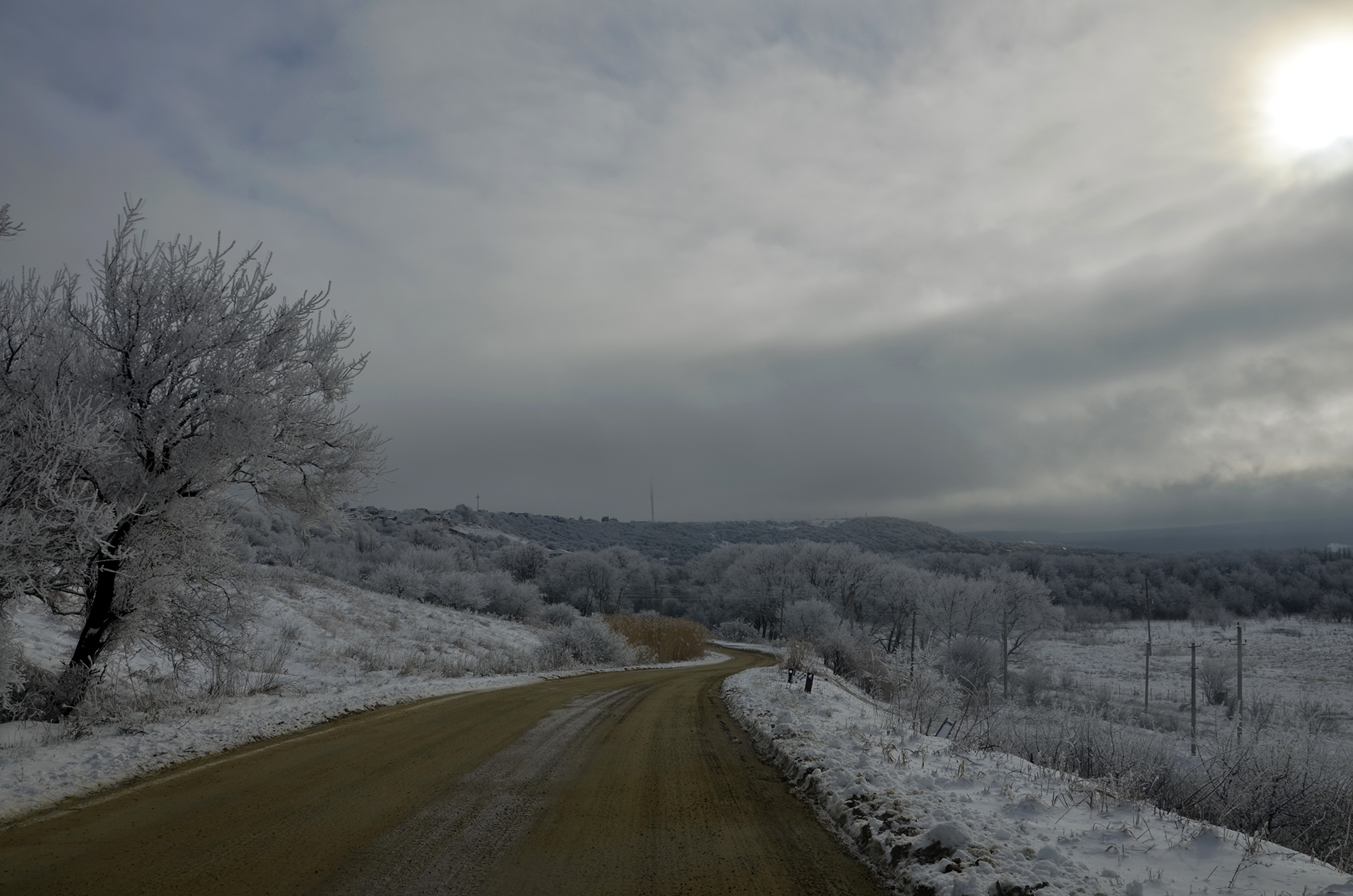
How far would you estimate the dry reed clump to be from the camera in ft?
126

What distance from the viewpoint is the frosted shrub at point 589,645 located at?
29094 millimetres

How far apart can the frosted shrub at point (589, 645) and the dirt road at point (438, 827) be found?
63.8 ft

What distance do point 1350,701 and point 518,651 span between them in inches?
1764

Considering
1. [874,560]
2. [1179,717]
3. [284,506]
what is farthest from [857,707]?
[874,560]

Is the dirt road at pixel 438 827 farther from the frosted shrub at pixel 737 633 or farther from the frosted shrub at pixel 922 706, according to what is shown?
the frosted shrub at pixel 737 633

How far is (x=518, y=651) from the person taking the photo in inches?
1216

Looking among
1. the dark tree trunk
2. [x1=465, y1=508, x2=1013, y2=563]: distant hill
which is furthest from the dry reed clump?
[x1=465, y1=508, x2=1013, y2=563]: distant hill

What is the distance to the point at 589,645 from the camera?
30344 millimetres

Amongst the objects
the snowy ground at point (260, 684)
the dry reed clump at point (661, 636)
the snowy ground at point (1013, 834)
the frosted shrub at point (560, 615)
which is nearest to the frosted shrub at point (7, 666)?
the snowy ground at point (260, 684)

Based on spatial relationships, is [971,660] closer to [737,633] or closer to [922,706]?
[737,633]

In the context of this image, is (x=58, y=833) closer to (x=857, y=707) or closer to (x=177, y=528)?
(x=177, y=528)

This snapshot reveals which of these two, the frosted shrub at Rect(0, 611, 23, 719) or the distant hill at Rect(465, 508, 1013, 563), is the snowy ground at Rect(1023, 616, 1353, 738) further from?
the distant hill at Rect(465, 508, 1013, 563)

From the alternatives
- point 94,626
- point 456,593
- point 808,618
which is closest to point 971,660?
point 808,618

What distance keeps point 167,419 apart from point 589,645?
2230 centimetres
